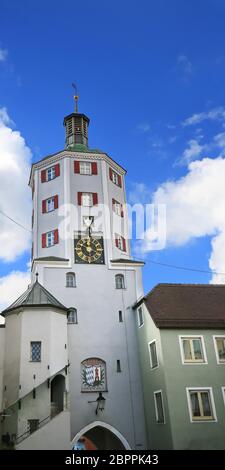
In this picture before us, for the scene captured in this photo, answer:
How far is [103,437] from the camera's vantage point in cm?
3250

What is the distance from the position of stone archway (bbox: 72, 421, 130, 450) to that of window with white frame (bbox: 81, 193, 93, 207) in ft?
50.6

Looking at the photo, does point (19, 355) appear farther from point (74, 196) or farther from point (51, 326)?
point (74, 196)

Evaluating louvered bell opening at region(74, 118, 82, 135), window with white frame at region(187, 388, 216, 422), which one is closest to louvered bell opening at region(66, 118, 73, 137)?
louvered bell opening at region(74, 118, 82, 135)

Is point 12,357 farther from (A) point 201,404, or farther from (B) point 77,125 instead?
(B) point 77,125

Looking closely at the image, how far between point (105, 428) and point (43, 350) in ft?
21.5

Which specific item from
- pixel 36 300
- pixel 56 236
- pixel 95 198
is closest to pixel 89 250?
pixel 56 236

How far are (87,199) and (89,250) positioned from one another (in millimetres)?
4187

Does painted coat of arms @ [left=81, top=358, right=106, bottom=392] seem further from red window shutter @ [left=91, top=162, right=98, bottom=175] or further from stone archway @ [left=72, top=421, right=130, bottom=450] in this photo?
red window shutter @ [left=91, top=162, right=98, bottom=175]

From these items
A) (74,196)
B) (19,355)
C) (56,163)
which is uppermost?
(56,163)

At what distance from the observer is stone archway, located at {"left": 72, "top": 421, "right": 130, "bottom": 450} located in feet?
95.8
